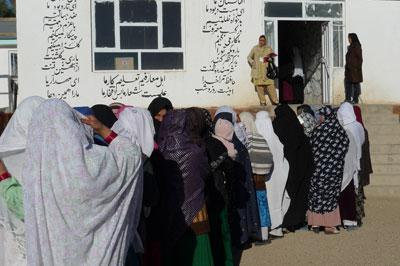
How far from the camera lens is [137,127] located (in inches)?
140

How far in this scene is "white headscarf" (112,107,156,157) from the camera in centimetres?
354

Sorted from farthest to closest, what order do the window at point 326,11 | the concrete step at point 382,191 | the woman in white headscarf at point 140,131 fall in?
the window at point 326,11
the concrete step at point 382,191
the woman in white headscarf at point 140,131

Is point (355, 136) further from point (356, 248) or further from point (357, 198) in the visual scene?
point (356, 248)

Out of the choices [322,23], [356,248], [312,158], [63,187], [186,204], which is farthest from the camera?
[322,23]

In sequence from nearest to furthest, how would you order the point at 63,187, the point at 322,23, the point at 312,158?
1. the point at 63,187
2. the point at 312,158
3. the point at 322,23

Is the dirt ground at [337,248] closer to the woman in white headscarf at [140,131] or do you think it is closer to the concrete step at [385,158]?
the woman in white headscarf at [140,131]

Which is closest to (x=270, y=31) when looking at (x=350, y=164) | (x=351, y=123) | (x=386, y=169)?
(x=386, y=169)

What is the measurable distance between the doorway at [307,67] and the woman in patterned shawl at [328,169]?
667cm

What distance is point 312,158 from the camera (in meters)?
6.37

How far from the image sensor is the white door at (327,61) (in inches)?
501

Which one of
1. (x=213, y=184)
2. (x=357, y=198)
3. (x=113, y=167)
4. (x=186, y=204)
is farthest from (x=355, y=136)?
(x=113, y=167)

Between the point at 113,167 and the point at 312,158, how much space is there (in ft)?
13.3

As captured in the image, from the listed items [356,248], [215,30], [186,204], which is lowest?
[356,248]

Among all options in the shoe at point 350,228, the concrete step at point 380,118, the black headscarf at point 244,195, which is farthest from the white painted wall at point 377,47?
the black headscarf at point 244,195
